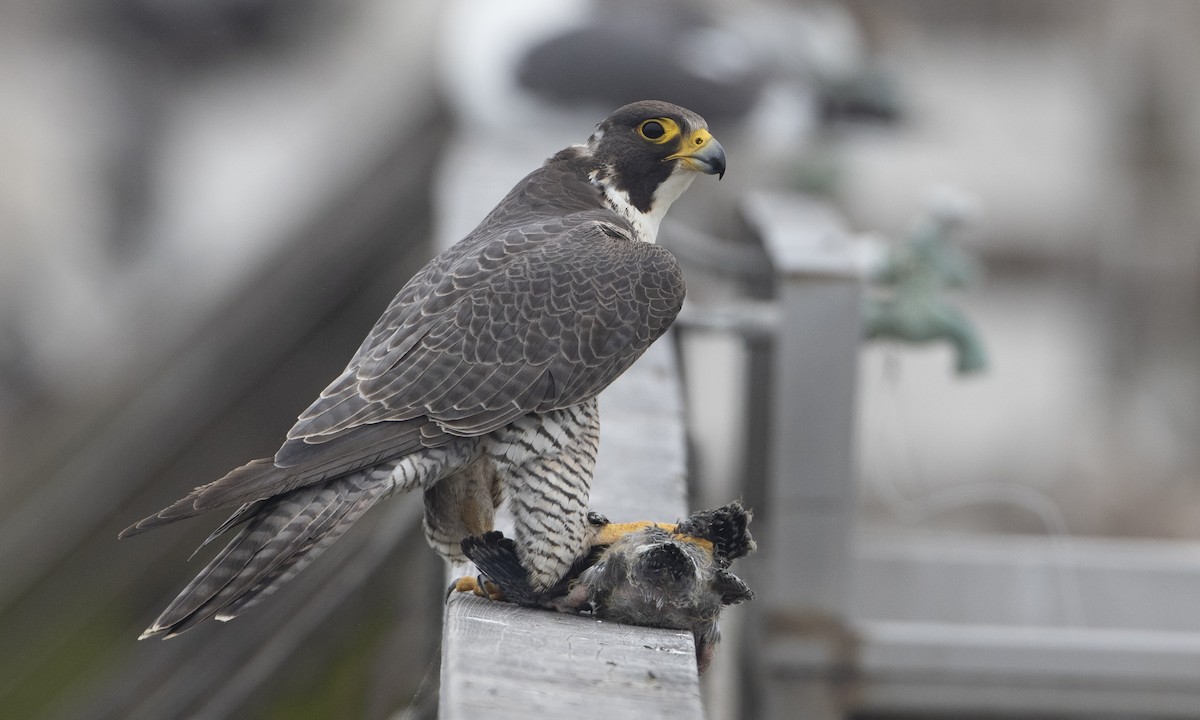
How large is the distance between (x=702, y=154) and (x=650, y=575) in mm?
786

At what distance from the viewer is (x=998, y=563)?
4.40m

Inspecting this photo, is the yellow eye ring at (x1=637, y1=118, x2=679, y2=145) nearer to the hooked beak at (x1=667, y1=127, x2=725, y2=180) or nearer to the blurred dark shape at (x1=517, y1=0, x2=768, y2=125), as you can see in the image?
the hooked beak at (x1=667, y1=127, x2=725, y2=180)

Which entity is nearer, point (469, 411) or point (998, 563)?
point (469, 411)

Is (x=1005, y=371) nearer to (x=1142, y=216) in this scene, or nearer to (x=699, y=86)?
(x=1142, y=216)

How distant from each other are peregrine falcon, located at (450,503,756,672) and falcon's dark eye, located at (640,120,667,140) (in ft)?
2.23

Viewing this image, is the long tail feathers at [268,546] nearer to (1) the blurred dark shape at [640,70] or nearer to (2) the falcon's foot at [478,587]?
(2) the falcon's foot at [478,587]

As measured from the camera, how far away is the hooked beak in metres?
2.42

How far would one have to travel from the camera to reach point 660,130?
2475mm

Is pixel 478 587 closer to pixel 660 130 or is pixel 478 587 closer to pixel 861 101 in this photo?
pixel 660 130

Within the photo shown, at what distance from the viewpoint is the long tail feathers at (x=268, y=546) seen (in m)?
1.86

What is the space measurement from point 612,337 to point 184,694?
3.36 m

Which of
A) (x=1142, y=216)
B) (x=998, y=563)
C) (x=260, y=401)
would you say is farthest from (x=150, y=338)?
(x=1142, y=216)

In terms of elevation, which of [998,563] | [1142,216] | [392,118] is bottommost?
[1142,216]

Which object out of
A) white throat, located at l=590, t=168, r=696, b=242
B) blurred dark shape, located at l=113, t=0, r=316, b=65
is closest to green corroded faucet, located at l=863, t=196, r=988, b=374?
white throat, located at l=590, t=168, r=696, b=242
